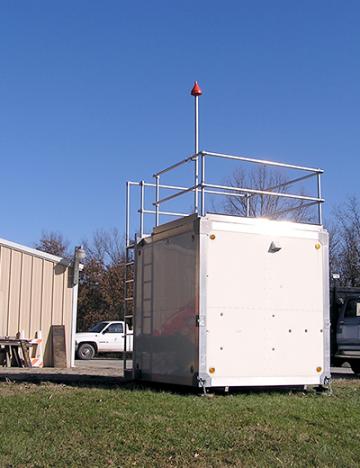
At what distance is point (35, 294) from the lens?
19.7 metres

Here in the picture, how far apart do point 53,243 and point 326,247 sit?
45.4m

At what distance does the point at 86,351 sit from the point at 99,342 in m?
0.63

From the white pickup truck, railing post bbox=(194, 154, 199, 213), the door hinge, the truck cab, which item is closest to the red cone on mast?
railing post bbox=(194, 154, 199, 213)

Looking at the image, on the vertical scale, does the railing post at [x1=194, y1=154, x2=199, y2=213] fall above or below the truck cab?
above

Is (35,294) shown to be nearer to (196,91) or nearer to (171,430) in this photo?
(196,91)

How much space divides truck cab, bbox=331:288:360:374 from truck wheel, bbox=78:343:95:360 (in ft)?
35.6

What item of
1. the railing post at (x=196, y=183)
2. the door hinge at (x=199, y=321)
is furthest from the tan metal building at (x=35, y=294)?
the door hinge at (x=199, y=321)

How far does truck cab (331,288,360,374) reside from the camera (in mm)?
18500

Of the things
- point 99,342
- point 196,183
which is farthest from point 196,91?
point 99,342

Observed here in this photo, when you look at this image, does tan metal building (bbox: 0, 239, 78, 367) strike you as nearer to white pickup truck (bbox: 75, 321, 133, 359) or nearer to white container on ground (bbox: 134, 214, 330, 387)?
white pickup truck (bbox: 75, 321, 133, 359)

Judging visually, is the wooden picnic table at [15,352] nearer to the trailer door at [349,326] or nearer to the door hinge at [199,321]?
the trailer door at [349,326]

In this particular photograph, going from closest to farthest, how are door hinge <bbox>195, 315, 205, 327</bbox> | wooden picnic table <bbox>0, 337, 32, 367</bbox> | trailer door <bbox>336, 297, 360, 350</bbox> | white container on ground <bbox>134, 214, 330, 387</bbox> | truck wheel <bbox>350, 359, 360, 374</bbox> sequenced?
door hinge <bbox>195, 315, 205, 327</bbox> < white container on ground <bbox>134, 214, 330, 387</bbox> < trailer door <bbox>336, 297, 360, 350</bbox> < wooden picnic table <bbox>0, 337, 32, 367</bbox> < truck wheel <bbox>350, 359, 360, 374</bbox>

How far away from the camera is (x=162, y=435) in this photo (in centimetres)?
739

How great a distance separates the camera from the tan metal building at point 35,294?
1942 cm
